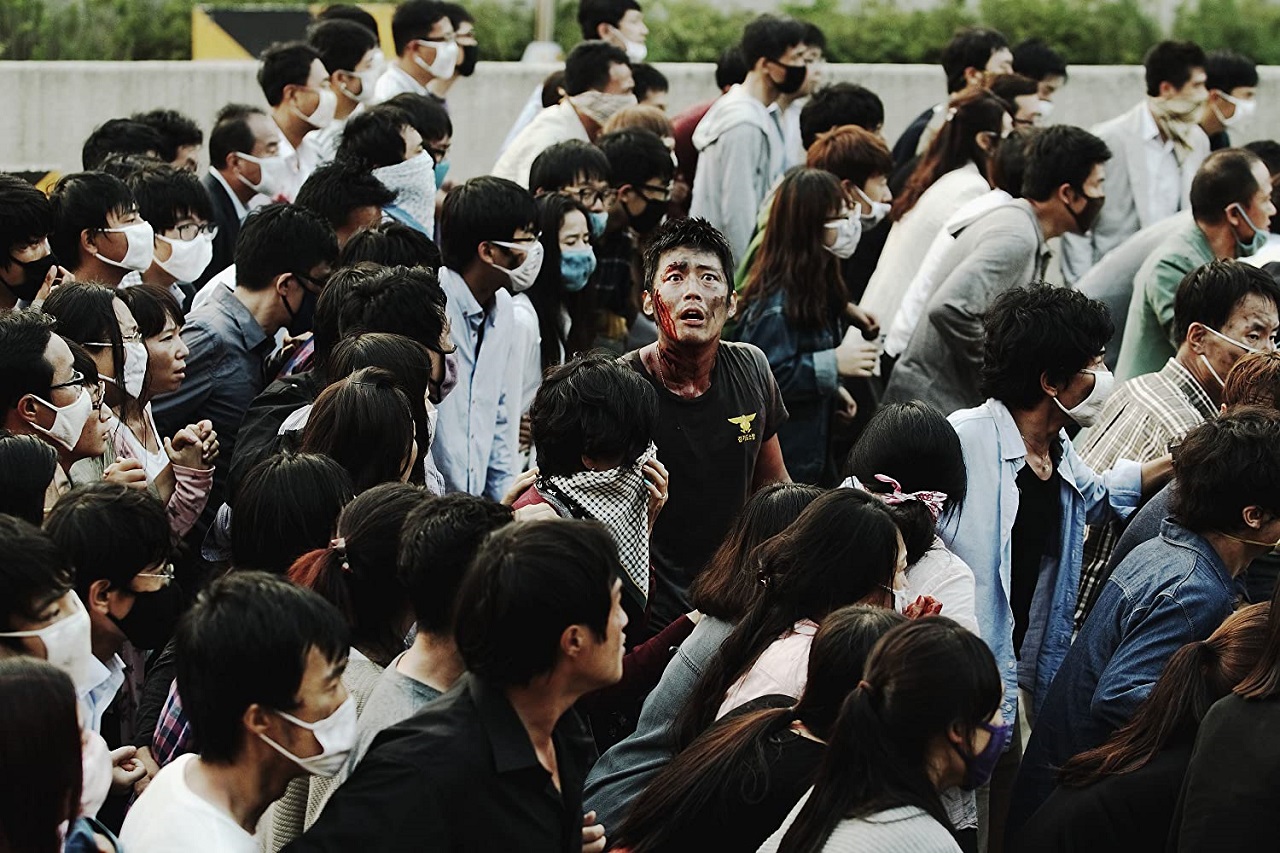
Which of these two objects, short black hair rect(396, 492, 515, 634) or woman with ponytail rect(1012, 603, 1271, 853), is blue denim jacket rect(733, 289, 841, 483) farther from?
short black hair rect(396, 492, 515, 634)

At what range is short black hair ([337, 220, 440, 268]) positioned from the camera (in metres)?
6.52

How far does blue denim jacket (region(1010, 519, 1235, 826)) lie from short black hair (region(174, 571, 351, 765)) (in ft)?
7.39

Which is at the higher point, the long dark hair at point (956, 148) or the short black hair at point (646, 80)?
the long dark hair at point (956, 148)

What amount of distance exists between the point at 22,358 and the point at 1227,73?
8388 millimetres

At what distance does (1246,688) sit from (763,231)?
12.5 ft

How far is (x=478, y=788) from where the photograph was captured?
11.0 feet

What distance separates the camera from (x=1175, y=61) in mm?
10719

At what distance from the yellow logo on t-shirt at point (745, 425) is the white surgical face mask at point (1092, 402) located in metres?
0.93

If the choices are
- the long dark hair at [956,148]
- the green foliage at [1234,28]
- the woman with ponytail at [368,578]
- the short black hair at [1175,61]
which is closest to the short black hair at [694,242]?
the woman with ponytail at [368,578]

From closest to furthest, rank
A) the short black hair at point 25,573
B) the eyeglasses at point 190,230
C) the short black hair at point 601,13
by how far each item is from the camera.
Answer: the short black hair at point 25,573, the eyeglasses at point 190,230, the short black hair at point 601,13

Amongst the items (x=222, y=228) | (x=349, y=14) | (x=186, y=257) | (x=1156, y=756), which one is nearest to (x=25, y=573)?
(x=1156, y=756)

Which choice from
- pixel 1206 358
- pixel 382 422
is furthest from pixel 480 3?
pixel 382 422

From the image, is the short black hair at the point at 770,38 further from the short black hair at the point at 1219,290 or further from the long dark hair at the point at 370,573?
the long dark hair at the point at 370,573

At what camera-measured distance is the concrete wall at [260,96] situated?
13000mm
